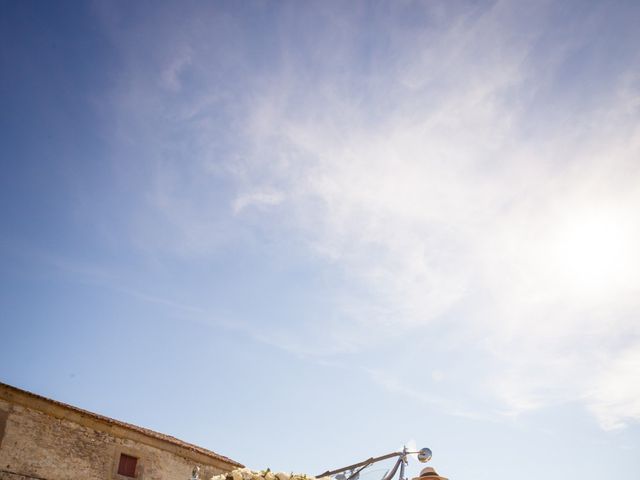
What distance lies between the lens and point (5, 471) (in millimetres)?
12352

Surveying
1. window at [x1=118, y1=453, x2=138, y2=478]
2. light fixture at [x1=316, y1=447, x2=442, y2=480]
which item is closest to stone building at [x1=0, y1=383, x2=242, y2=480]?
window at [x1=118, y1=453, x2=138, y2=478]

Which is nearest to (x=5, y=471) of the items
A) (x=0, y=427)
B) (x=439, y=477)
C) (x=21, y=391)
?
(x=0, y=427)

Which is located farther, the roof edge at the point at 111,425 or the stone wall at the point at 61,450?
the roof edge at the point at 111,425

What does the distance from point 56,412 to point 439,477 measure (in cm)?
1299

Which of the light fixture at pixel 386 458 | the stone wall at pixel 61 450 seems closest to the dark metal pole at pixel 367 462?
the light fixture at pixel 386 458

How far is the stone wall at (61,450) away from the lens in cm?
1277

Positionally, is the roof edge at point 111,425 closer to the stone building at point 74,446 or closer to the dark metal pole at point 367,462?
the stone building at point 74,446

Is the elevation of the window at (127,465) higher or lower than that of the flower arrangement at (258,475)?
higher

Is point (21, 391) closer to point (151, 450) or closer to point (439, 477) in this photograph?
point (151, 450)

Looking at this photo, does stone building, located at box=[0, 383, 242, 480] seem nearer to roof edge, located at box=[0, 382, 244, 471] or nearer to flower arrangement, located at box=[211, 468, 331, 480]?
roof edge, located at box=[0, 382, 244, 471]

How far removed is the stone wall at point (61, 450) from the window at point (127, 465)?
0.13 meters

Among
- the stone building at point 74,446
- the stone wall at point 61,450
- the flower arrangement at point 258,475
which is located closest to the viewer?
the flower arrangement at point 258,475

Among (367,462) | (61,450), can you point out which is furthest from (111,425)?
(367,462)

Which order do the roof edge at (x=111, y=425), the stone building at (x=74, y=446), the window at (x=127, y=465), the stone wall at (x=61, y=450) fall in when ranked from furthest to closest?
1. the window at (x=127, y=465)
2. the roof edge at (x=111, y=425)
3. the stone building at (x=74, y=446)
4. the stone wall at (x=61, y=450)
